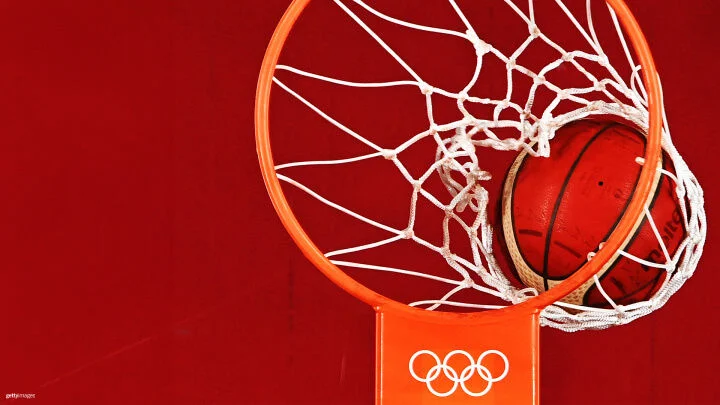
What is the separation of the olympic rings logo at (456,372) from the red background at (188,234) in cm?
67

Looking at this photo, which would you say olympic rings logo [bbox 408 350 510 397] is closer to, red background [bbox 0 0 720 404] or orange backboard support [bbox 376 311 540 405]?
orange backboard support [bbox 376 311 540 405]

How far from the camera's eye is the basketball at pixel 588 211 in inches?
50.6

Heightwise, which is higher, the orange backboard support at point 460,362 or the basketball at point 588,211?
the basketball at point 588,211

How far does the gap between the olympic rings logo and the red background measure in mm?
671

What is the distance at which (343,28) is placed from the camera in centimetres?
195

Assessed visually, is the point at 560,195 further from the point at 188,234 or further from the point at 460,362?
the point at 188,234

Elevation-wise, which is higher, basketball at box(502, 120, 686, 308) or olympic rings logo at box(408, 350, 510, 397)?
basketball at box(502, 120, 686, 308)

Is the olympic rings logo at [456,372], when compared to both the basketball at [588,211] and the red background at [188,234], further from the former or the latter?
the red background at [188,234]

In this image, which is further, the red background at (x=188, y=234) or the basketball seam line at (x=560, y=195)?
the red background at (x=188, y=234)

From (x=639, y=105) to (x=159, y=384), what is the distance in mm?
1091

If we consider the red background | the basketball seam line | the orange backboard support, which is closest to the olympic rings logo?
the orange backboard support

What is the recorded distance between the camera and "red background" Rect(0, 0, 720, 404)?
1804 millimetres

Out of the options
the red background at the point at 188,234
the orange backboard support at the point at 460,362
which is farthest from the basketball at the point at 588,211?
the red background at the point at 188,234

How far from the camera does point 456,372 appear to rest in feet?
4.05
